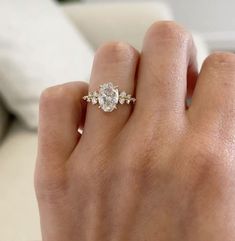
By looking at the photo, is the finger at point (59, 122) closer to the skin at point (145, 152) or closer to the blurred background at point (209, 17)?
the skin at point (145, 152)

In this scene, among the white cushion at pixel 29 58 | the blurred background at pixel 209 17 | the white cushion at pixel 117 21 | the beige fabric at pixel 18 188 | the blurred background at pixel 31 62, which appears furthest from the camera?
the blurred background at pixel 209 17

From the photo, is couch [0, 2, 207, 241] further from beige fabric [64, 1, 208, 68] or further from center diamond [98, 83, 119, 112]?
center diamond [98, 83, 119, 112]

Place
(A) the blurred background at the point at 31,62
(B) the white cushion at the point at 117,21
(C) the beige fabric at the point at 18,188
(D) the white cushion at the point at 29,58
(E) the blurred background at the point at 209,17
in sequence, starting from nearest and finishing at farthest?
(C) the beige fabric at the point at 18,188
(A) the blurred background at the point at 31,62
(D) the white cushion at the point at 29,58
(B) the white cushion at the point at 117,21
(E) the blurred background at the point at 209,17

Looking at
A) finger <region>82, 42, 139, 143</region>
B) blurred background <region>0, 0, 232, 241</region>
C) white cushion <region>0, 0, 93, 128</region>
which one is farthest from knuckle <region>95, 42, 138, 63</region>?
white cushion <region>0, 0, 93, 128</region>

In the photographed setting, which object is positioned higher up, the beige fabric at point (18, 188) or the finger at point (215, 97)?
the finger at point (215, 97)

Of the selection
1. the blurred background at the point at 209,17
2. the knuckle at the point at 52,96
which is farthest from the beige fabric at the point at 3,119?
the blurred background at the point at 209,17

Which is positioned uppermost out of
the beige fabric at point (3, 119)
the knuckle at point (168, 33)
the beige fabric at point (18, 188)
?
the knuckle at point (168, 33)

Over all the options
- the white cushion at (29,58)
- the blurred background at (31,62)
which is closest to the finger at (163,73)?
the blurred background at (31,62)

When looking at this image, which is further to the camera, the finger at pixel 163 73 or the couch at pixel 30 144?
the couch at pixel 30 144

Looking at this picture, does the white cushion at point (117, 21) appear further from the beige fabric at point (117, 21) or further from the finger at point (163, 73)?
the finger at point (163, 73)
